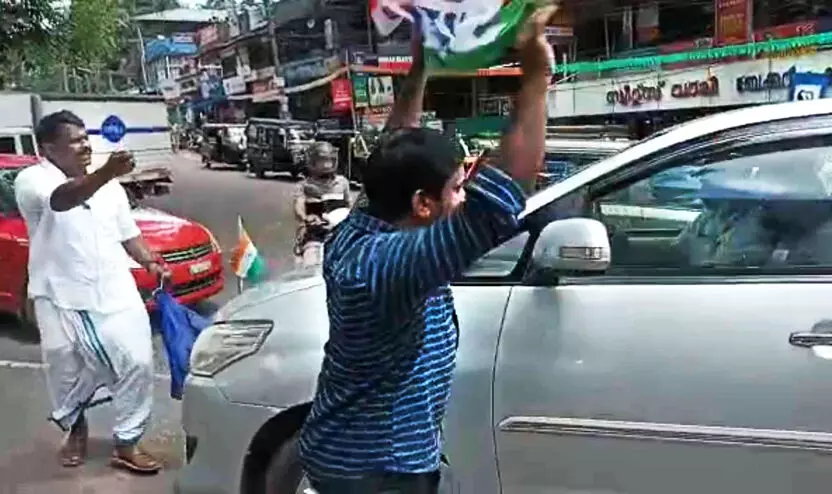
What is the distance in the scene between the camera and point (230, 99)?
176ft

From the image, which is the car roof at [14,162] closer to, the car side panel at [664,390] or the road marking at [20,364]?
Answer: the road marking at [20,364]

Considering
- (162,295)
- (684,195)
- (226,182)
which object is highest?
(684,195)

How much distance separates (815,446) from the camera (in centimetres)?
259

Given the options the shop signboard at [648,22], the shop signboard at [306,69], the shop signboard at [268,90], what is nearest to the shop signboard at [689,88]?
the shop signboard at [648,22]

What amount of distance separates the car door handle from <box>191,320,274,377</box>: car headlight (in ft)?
5.46

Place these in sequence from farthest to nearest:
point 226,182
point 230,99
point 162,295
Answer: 1. point 230,99
2. point 226,182
3. point 162,295

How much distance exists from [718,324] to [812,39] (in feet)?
53.3

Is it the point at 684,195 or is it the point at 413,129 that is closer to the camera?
the point at 413,129

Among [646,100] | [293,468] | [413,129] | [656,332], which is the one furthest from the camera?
[646,100]

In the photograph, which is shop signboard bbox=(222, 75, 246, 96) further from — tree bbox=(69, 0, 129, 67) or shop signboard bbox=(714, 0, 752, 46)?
tree bbox=(69, 0, 129, 67)

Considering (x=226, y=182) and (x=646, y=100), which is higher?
(x=646, y=100)

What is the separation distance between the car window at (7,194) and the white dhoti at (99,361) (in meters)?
4.18

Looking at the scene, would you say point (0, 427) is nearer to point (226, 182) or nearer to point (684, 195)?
point (684, 195)

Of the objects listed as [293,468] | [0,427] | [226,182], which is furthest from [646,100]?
[293,468]
